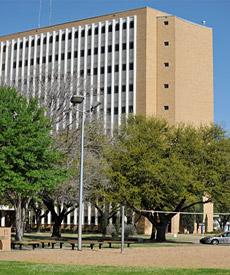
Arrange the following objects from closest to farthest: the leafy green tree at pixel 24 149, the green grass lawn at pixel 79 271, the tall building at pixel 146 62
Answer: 1. the green grass lawn at pixel 79 271
2. the leafy green tree at pixel 24 149
3. the tall building at pixel 146 62

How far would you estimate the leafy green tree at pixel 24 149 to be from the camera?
112 feet

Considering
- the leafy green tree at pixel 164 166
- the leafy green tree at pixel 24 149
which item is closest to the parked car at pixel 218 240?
the leafy green tree at pixel 164 166

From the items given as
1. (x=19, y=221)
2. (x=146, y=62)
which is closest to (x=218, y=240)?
(x=19, y=221)

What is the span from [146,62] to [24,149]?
224ft

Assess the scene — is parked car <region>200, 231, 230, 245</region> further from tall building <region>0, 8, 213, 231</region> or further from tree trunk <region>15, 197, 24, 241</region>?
tall building <region>0, 8, 213, 231</region>

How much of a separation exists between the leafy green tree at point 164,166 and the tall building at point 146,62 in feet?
145

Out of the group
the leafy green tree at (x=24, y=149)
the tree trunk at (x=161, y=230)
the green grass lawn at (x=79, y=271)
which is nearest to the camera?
the green grass lawn at (x=79, y=271)

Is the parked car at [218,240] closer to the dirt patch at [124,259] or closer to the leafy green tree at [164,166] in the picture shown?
the leafy green tree at [164,166]

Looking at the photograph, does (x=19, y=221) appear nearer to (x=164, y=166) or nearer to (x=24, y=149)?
(x=24, y=149)

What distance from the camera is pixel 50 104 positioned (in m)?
48.5

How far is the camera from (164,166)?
4928 centimetres

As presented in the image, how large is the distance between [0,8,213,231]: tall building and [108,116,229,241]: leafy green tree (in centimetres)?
4422

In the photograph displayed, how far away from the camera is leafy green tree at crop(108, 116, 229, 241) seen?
160 feet

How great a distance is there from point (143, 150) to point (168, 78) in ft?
170
